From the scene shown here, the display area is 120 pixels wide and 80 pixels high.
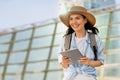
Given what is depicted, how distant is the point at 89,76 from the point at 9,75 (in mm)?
14102

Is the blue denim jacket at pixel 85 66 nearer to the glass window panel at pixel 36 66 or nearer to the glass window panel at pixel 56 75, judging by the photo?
the glass window panel at pixel 56 75

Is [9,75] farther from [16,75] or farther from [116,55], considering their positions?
[116,55]

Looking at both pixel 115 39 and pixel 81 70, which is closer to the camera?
pixel 81 70

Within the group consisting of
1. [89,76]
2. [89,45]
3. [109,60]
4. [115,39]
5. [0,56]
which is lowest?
[89,76]

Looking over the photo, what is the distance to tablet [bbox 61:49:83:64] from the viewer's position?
2395 mm

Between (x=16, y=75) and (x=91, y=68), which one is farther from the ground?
(x=16, y=75)

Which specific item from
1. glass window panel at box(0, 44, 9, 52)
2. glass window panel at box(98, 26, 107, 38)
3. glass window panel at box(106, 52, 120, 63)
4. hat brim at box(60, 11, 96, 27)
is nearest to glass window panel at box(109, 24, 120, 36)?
glass window panel at box(98, 26, 107, 38)

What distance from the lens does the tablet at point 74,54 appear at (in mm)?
2395

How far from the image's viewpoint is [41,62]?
49.5 ft

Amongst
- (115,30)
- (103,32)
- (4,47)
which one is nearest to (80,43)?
(115,30)

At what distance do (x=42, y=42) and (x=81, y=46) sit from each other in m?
13.2

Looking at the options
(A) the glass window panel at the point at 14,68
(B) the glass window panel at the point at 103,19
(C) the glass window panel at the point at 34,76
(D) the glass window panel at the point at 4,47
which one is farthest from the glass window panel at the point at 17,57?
(B) the glass window panel at the point at 103,19

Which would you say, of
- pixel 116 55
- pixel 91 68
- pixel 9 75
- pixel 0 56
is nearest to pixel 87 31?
pixel 91 68

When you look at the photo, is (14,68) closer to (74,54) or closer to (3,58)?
(3,58)
